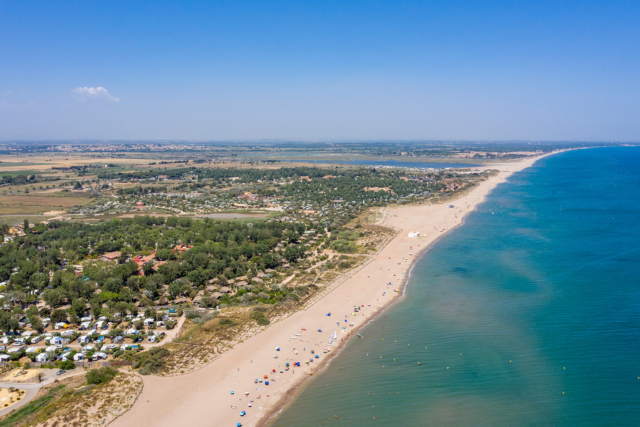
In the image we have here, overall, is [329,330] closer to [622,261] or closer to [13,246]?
[622,261]

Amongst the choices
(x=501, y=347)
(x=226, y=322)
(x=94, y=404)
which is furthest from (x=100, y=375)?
(x=501, y=347)

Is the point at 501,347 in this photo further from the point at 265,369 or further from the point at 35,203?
the point at 35,203

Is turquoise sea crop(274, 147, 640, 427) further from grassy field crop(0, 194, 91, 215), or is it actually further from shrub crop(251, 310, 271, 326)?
grassy field crop(0, 194, 91, 215)

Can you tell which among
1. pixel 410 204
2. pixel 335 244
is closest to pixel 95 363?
pixel 335 244

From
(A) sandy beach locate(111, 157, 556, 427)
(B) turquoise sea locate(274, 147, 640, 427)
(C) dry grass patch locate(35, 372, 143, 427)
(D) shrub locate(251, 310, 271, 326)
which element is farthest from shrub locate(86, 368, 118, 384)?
(B) turquoise sea locate(274, 147, 640, 427)

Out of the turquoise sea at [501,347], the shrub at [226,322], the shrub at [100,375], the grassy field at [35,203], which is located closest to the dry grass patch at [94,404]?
the shrub at [100,375]
